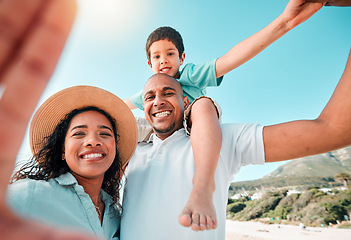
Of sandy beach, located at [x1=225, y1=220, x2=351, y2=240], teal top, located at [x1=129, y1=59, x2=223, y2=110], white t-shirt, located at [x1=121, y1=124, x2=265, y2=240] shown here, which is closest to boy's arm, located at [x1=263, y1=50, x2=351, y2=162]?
white t-shirt, located at [x1=121, y1=124, x2=265, y2=240]

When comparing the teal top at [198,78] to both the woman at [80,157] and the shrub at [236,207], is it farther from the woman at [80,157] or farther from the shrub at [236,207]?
the shrub at [236,207]

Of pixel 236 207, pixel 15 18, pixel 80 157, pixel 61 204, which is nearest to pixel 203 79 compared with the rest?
pixel 80 157

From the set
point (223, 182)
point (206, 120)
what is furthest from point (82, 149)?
point (223, 182)

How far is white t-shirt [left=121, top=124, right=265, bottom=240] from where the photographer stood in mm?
2115

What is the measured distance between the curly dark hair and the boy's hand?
2.08 meters

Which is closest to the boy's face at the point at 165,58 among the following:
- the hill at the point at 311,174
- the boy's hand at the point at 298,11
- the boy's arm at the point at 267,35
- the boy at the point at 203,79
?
the boy at the point at 203,79

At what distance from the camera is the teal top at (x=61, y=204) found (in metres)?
1.70

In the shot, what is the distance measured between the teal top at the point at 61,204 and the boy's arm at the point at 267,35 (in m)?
2.35

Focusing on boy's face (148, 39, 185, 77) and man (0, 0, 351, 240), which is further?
boy's face (148, 39, 185, 77)

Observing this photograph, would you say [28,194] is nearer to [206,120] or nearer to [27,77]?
[206,120]

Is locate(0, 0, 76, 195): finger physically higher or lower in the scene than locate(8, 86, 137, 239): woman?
lower

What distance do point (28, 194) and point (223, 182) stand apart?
5.37 feet

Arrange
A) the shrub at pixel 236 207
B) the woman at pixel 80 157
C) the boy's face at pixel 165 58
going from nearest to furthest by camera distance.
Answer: the woman at pixel 80 157, the boy's face at pixel 165 58, the shrub at pixel 236 207

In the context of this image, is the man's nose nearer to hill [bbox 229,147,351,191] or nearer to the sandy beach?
the sandy beach
